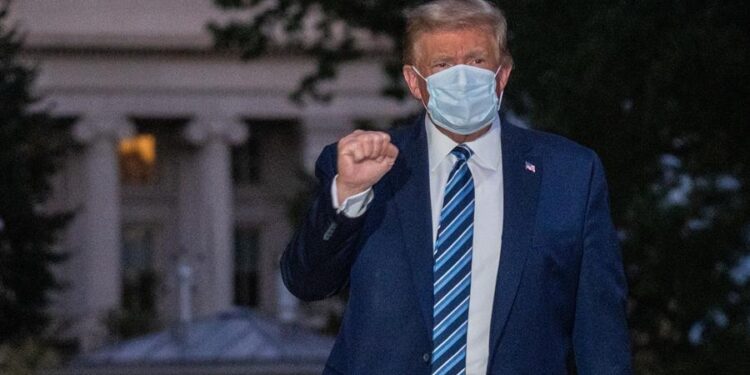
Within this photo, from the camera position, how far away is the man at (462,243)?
20.4 feet

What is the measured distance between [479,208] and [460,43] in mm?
434

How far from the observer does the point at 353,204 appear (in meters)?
6.18

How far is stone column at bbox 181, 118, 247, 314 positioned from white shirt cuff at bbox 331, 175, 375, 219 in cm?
7665

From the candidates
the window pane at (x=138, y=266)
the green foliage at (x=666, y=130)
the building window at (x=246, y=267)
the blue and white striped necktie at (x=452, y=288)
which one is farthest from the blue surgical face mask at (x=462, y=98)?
the building window at (x=246, y=267)

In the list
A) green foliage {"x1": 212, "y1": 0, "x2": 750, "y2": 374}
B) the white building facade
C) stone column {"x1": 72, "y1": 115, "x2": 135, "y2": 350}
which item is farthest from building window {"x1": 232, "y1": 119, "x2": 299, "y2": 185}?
green foliage {"x1": 212, "y1": 0, "x2": 750, "y2": 374}

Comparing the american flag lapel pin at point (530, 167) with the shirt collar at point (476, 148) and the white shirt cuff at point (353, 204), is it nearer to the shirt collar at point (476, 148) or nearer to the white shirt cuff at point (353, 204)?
the shirt collar at point (476, 148)

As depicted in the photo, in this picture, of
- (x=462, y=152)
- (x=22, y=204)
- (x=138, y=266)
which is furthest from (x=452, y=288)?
(x=138, y=266)

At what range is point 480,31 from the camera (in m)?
6.39

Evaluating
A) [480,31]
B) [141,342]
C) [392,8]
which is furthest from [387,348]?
[141,342]

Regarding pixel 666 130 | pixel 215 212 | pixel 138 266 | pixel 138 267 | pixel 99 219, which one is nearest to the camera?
pixel 666 130

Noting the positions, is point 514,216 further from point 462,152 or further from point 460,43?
point 460,43

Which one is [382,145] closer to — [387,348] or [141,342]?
[387,348]

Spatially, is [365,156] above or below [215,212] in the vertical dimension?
above

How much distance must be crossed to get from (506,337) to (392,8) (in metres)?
22.2
